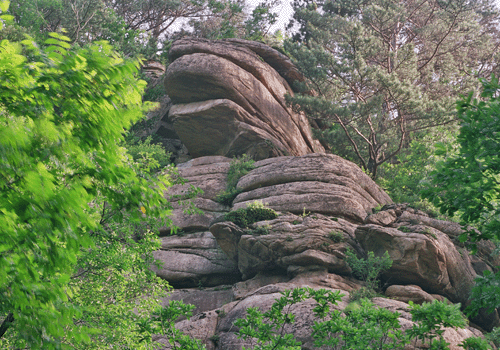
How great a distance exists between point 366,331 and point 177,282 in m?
12.5

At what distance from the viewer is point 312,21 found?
36.6m

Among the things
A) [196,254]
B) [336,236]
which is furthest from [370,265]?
[196,254]

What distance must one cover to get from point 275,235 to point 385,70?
14.8 meters

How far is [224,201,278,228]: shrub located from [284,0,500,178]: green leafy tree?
11.2 m

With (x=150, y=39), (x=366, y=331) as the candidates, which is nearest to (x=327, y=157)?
(x=366, y=331)

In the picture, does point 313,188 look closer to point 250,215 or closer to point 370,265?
point 250,215

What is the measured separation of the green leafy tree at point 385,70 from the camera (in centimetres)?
2566

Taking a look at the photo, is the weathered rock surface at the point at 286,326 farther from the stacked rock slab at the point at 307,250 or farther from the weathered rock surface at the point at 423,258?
the weathered rock surface at the point at 423,258

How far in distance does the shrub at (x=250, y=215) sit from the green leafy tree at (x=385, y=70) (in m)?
11.2

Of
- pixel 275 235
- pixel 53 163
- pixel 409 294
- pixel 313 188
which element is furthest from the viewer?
pixel 313 188

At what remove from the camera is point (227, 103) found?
26.7m

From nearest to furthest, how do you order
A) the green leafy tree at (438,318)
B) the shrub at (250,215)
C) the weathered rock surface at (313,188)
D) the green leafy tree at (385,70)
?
the green leafy tree at (438,318)
the shrub at (250,215)
the weathered rock surface at (313,188)
the green leafy tree at (385,70)

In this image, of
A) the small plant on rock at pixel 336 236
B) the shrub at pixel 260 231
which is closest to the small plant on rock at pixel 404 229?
the small plant on rock at pixel 336 236

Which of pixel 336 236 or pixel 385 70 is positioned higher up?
pixel 385 70
